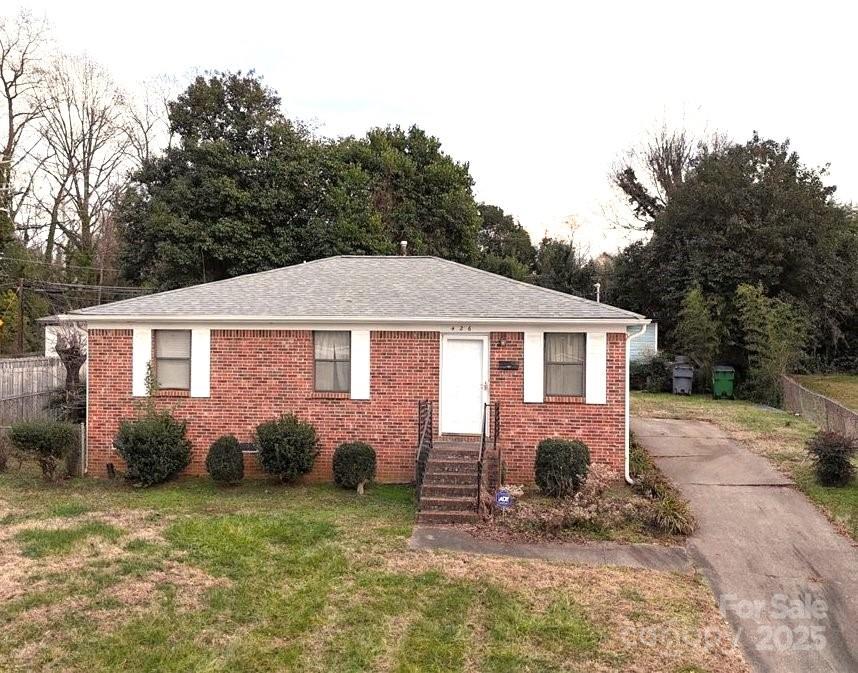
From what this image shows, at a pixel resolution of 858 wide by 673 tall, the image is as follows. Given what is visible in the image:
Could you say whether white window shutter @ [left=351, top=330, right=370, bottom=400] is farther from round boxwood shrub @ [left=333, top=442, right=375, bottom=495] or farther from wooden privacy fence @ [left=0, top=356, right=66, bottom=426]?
wooden privacy fence @ [left=0, top=356, right=66, bottom=426]

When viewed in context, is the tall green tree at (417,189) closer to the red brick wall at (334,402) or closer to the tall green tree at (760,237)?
the tall green tree at (760,237)

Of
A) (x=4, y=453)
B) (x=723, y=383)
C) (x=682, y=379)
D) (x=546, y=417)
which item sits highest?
(x=682, y=379)

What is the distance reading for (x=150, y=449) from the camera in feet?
36.4

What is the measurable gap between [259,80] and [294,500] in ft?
76.0

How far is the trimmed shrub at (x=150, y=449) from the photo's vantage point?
11117 mm

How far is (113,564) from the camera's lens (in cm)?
725

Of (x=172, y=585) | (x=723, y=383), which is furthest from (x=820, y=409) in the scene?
(x=172, y=585)

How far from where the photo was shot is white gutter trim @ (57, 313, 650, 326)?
11359 mm

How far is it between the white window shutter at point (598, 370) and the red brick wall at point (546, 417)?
0.08 metres

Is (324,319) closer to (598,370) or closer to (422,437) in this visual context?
(422,437)

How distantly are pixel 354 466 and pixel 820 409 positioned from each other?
44.7 ft

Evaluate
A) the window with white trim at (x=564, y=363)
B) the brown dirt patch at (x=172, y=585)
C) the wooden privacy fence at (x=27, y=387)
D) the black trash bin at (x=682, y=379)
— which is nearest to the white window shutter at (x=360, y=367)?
the window with white trim at (x=564, y=363)

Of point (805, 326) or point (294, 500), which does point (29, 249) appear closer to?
point (294, 500)

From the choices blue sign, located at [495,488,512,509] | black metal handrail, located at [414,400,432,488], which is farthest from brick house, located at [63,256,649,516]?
blue sign, located at [495,488,512,509]
